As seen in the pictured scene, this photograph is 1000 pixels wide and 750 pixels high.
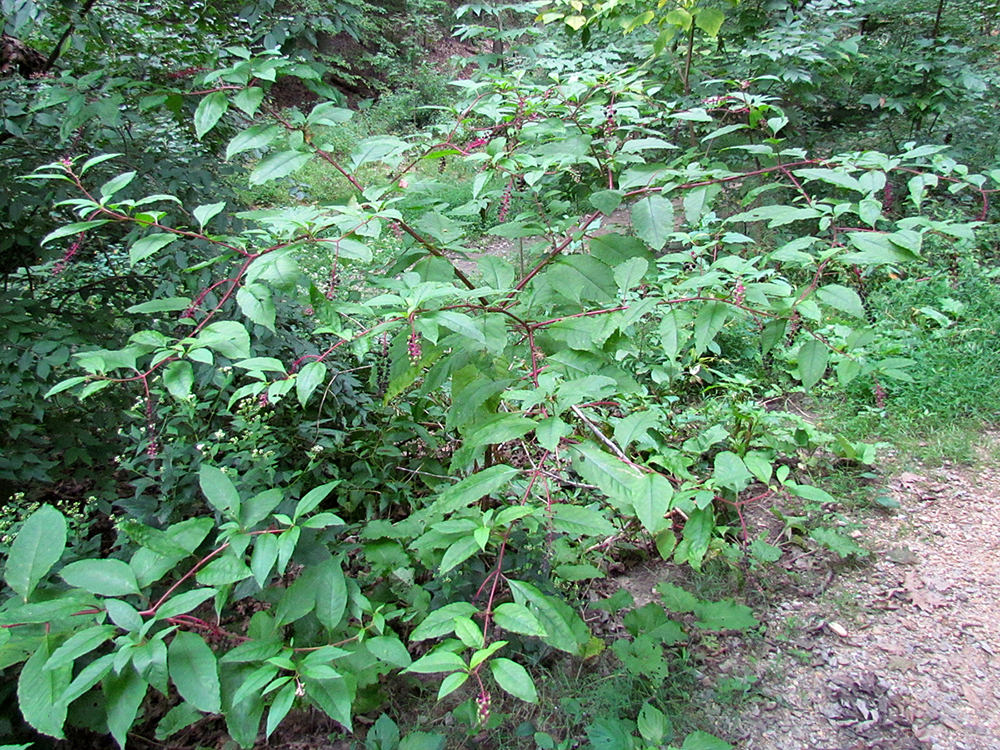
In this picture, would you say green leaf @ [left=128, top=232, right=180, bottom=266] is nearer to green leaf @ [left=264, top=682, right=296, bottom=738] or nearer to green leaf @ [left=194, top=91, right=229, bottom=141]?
green leaf @ [left=194, top=91, right=229, bottom=141]

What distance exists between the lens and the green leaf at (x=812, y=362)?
48.1 inches

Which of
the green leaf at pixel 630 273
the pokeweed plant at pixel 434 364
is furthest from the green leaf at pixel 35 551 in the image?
the green leaf at pixel 630 273

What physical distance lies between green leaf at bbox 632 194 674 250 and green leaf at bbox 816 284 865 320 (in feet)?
1.07

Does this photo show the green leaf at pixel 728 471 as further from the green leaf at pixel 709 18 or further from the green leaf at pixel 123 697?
the green leaf at pixel 709 18

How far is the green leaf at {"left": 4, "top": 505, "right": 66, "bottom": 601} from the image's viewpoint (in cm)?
103

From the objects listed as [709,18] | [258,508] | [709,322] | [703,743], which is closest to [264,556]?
[258,508]

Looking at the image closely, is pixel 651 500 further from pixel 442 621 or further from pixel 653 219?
pixel 653 219

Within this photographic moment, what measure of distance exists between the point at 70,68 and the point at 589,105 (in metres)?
1.92

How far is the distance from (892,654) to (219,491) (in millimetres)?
1979

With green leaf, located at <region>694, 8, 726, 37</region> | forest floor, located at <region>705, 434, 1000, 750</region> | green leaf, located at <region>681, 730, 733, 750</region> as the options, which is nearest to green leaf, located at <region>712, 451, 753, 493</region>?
green leaf, located at <region>681, 730, 733, 750</region>

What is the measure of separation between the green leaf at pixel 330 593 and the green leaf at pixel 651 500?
28.0 inches

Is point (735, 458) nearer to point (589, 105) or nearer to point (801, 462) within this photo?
point (589, 105)

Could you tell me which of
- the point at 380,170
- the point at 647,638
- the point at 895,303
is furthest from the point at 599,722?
the point at 380,170

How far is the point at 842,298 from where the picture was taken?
3.82 feet
